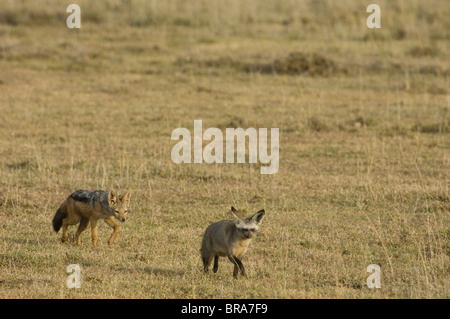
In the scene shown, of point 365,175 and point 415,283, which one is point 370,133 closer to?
point 365,175

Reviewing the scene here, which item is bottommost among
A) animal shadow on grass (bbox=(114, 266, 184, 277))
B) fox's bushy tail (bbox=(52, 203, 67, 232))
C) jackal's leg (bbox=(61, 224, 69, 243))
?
animal shadow on grass (bbox=(114, 266, 184, 277))

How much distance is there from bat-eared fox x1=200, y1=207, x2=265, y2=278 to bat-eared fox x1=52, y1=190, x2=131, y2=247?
4.53 feet

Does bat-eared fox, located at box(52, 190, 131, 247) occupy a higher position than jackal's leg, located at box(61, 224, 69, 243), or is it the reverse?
bat-eared fox, located at box(52, 190, 131, 247)

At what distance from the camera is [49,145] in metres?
14.7

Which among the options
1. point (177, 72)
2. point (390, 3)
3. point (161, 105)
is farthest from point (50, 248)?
point (390, 3)

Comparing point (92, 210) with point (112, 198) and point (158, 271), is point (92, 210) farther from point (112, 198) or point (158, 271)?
point (158, 271)

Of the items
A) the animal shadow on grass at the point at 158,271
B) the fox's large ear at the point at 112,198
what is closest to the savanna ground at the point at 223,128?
the animal shadow on grass at the point at 158,271

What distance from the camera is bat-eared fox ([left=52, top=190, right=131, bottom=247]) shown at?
8789 millimetres

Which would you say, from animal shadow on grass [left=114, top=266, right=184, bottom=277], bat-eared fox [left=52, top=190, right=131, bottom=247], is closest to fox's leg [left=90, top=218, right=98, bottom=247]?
bat-eared fox [left=52, top=190, right=131, bottom=247]

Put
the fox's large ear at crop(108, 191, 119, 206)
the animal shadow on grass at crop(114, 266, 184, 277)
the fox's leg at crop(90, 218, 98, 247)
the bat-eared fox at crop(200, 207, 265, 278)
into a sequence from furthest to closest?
the fox's leg at crop(90, 218, 98, 247) < the fox's large ear at crop(108, 191, 119, 206) < the animal shadow on grass at crop(114, 266, 184, 277) < the bat-eared fox at crop(200, 207, 265, 278)

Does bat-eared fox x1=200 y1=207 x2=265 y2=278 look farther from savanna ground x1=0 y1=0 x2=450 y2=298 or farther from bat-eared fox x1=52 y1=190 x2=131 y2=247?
bat-eared fox x1=52 y1=190 x2=131 y2=247

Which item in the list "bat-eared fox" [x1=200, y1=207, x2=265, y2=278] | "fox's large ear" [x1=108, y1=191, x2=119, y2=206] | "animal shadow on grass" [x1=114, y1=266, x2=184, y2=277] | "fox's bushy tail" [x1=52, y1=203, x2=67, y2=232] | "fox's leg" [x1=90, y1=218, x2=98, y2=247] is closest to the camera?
"bat-eared fox" [x1=200, y1=207, x2=265, y2=278]

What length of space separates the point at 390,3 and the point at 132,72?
15.3 m

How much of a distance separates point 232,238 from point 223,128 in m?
9.09
